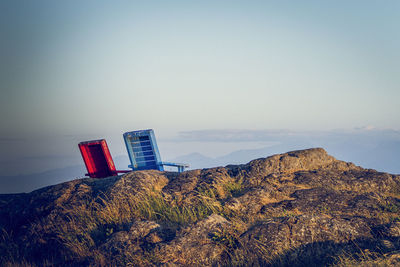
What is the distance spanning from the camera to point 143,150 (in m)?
11.8

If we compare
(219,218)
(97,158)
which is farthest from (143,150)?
(219,218)

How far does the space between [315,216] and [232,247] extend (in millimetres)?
1414

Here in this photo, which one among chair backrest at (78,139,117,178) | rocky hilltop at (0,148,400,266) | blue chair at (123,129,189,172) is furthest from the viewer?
blue chair at (123,129,189,172)

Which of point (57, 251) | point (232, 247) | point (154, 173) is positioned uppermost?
point (154, 173)

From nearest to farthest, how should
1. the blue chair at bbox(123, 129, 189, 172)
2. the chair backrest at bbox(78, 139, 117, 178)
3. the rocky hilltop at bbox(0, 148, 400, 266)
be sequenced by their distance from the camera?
the rocky hilltop at bbox(0, 148, 400, 266)
the chair backrest at bbox(78, 139, 117, 178)
the blue chair at bbox(123, 129, 189, 172)

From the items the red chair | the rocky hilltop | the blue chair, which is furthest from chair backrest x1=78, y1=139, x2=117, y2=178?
the rocky hilltop

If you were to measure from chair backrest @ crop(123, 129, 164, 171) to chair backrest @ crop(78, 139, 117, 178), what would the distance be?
90cm

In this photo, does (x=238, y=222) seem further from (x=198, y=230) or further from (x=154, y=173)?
(x=154, y=173)

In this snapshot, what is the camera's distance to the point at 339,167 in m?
8.33

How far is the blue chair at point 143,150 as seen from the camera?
11602 mm

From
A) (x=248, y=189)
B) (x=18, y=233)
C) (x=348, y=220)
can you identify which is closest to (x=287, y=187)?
(x=248, y=189)

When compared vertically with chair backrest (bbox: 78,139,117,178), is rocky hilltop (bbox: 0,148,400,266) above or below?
below

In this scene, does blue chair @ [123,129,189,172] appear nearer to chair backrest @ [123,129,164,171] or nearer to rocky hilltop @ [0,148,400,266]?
chair backrest @ [123,129,164,171]

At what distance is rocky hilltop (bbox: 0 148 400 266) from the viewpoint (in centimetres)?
481
